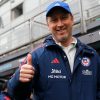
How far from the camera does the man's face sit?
8.24 feet

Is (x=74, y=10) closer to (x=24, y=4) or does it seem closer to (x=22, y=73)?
(x=22, y=73)

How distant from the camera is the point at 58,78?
2.39 m

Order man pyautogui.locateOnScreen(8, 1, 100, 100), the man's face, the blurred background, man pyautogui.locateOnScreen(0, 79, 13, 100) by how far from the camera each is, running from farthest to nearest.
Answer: the blurred background, man pyautogui.locateOnScreen(0, 79, 13, 100), the man's face, man pyautogui.locateOnScreen(8, 1, 100, 100)

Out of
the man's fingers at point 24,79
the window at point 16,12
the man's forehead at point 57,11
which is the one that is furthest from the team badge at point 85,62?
the window at point 16,12

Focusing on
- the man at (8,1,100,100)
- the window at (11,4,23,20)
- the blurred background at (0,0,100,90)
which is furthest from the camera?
the window at (11,4,23,20)

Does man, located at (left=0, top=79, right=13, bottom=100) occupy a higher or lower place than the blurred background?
lower

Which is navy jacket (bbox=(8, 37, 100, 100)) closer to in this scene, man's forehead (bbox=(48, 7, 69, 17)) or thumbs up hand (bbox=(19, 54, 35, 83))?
thumbs up hand (bbox=(19, 54, 35, 83))

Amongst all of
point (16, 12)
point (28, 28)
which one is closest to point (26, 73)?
point (28, 28)

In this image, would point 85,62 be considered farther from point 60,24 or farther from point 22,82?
point 22,82

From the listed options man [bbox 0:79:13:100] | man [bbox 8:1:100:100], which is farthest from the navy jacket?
man [bbox 0:79:13:100]

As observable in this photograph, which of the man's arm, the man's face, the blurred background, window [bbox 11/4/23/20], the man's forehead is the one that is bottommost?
the man's arm

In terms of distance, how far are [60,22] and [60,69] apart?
35cm

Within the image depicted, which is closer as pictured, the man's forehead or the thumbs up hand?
the thumbs up hand

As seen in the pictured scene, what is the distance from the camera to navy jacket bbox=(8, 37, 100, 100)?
235cm
